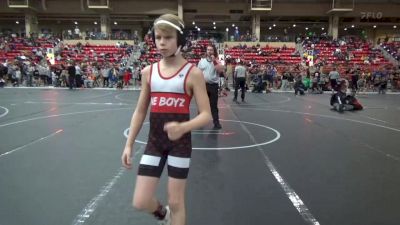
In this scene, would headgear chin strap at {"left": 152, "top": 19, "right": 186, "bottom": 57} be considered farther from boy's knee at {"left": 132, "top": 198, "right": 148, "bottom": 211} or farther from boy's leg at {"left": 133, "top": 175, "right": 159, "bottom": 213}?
boy's knee at {"left": 132, "top": 198, "right": 148, "bottom": 211}

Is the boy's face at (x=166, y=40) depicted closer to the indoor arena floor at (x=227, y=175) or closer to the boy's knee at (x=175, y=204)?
the boy's knee at (x=175, y=204)

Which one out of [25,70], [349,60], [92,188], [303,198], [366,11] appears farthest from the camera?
Answer: [366,11]

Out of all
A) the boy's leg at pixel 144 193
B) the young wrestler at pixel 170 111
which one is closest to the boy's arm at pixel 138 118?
the young wrestler at pixel 170 111

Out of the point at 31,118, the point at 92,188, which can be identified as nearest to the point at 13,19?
the point at 31,118

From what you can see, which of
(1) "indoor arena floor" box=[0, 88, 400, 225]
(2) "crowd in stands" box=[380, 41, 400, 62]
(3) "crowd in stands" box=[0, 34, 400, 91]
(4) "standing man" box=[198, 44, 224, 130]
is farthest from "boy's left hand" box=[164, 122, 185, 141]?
(2) "crowd in stands" box=[380, 41, 400, 62]

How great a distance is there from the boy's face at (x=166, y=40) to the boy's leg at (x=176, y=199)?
89 cm

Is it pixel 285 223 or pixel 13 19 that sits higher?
pixel 13 19

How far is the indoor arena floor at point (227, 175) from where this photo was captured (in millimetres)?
3633

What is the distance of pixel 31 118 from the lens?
9703mm

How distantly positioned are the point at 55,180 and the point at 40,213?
1.04 meters

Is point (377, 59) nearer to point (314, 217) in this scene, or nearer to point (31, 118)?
point (31, 118)

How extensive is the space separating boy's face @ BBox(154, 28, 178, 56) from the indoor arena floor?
1653 mm

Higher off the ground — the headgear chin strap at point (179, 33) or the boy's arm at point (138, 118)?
the headgear chin strap at point (179, 33)

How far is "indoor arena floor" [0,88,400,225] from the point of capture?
11.9ft
